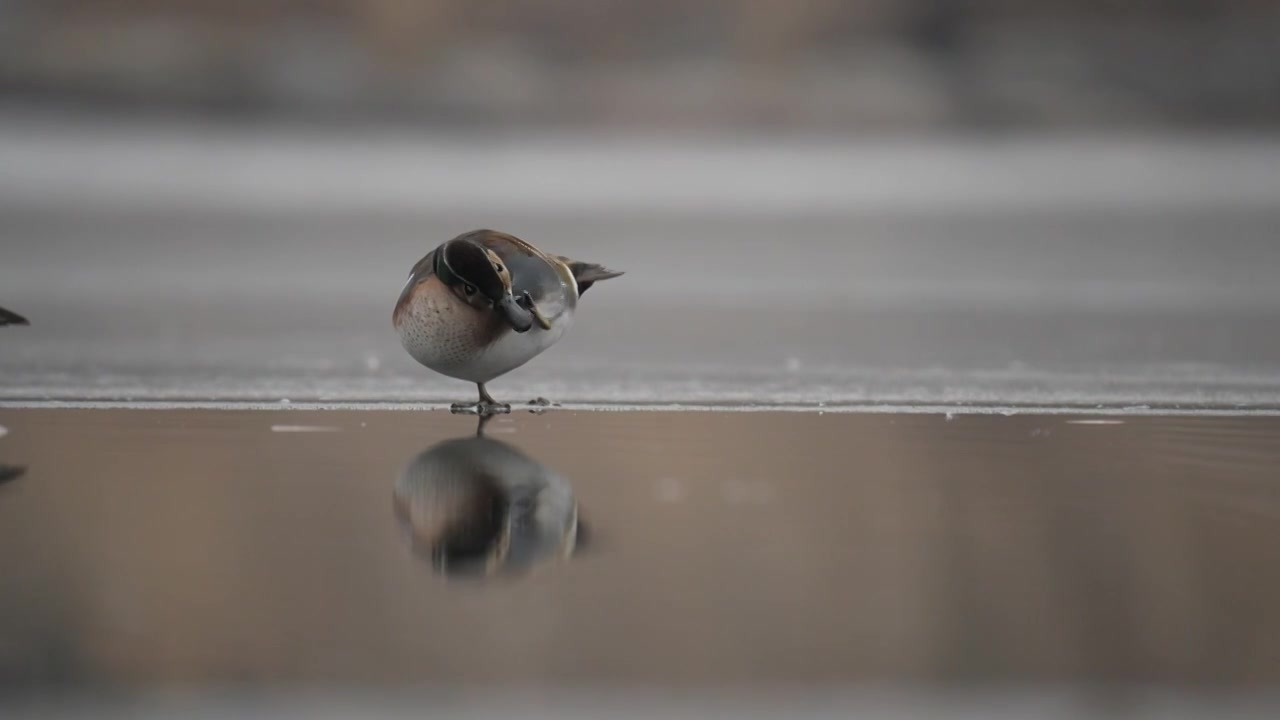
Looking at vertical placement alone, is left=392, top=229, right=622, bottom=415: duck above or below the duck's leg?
above

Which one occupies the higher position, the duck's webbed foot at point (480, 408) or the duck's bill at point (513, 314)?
the duck's bill at point (513, 314)

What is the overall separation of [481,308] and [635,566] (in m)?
1.29

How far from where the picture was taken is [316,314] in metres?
5.25

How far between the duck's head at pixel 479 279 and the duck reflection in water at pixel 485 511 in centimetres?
43

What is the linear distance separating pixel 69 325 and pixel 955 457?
3.16 m

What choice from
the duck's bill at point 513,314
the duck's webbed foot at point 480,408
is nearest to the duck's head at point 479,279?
the duck's bill at point 513,314

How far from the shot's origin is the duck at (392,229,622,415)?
2.84m

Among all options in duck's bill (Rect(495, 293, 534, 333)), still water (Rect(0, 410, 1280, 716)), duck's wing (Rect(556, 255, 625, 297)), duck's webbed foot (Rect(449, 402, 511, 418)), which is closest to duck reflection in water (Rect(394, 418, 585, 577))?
still water (Rect(0, 410, 1280, 716))

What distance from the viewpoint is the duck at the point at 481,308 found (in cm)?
284

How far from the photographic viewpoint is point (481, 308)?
2871 millimetres

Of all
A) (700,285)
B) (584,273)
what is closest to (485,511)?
(584,273)

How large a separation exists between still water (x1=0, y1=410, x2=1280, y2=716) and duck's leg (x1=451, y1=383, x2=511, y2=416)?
0.39 m

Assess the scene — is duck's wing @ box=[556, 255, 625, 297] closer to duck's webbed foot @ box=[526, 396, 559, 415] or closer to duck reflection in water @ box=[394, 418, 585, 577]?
duck's webbed foot @ box=[526, 396, 559, 415]

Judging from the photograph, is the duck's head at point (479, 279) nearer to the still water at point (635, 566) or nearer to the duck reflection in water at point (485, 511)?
the still water at point (635, 566)
